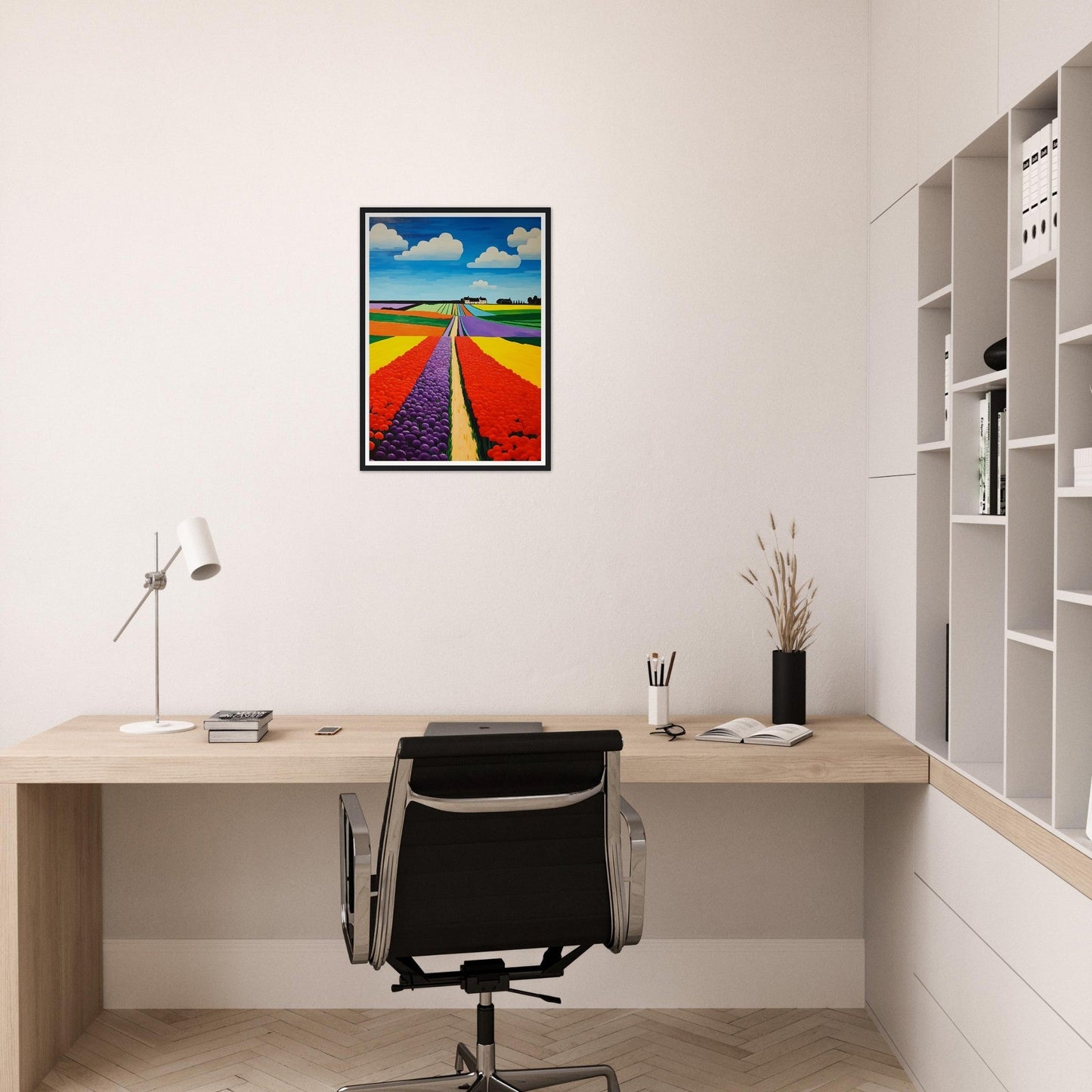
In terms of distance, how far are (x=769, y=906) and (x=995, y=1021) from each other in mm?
1027

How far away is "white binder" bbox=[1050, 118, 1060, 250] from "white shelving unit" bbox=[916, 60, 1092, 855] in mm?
25

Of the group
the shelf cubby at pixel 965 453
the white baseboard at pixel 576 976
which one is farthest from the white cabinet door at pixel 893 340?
the white baseboard at pixel 576 976

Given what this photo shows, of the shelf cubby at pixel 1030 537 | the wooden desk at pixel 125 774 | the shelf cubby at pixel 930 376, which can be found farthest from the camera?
the shelf cubby at pixel 930 376

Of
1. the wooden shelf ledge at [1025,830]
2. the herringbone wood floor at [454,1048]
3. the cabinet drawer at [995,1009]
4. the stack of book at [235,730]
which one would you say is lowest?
the herringbone wood floor at [454,1048]

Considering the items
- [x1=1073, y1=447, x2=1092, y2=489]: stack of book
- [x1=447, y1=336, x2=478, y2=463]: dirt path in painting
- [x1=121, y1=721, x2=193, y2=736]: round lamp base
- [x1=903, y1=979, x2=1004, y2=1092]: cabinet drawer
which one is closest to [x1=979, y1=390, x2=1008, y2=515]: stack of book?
[x1=1073, y1=447, x2=1092, y2=489]: stack of book

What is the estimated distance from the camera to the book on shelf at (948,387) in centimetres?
242

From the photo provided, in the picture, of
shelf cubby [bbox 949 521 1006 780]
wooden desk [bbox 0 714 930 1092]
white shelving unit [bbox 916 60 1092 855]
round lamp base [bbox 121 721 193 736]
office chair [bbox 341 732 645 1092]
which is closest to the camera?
white shelving unit [bbox 916 60 1092 855]

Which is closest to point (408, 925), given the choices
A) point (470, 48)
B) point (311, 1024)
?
point (311, 1024)

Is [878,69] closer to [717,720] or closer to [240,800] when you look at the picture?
[717,720]

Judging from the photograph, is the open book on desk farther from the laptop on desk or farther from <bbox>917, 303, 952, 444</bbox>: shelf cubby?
<bbox>917, 303, 952, 444</bbox>: shelf cubby

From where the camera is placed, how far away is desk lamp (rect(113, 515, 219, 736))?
2709mm

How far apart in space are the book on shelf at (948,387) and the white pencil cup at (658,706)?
97cm

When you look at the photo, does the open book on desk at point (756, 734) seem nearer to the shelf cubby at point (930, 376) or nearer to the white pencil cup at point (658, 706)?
the white pencil cup at point (658, 706)

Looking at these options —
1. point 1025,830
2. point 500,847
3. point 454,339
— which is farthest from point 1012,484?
point 454,339
